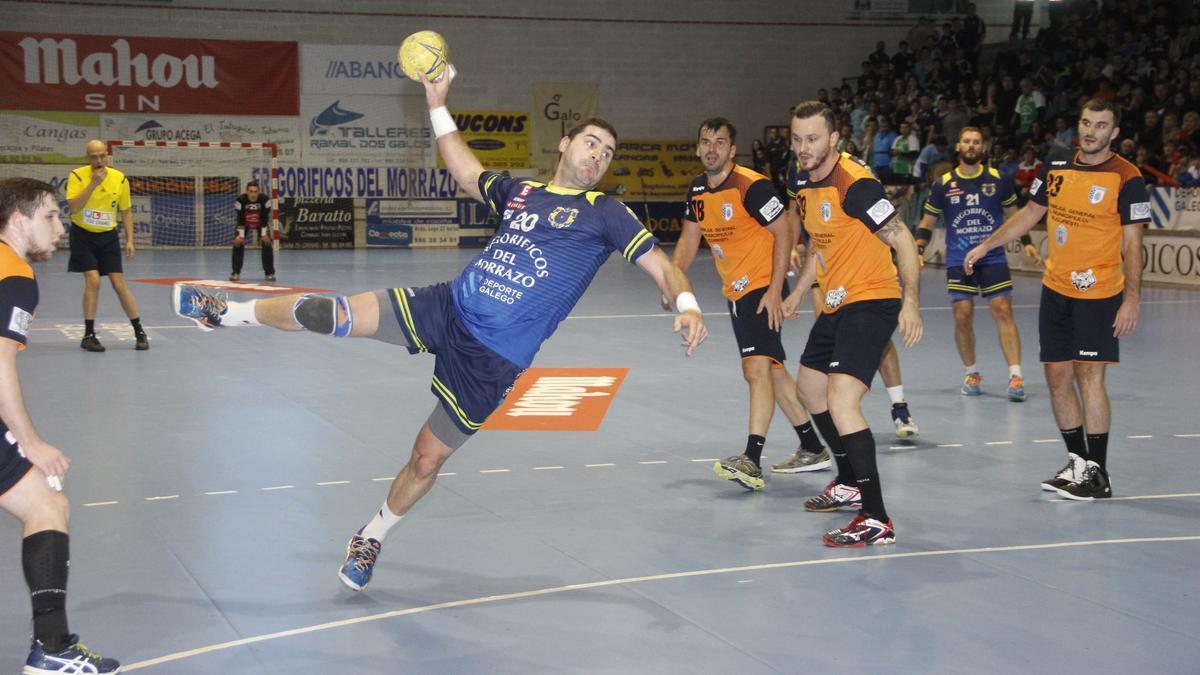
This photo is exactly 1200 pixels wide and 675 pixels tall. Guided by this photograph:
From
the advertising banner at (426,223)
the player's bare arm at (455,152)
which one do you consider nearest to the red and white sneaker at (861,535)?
the player's bare arm at (455,152)

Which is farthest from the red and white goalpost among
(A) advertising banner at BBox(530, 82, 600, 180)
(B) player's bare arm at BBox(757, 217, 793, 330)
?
(B) player's bare arm at BBox(757, 217, 793, 330)

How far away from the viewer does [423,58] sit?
18.9 feet

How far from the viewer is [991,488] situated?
7281 mm

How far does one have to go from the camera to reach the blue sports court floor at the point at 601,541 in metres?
4.68

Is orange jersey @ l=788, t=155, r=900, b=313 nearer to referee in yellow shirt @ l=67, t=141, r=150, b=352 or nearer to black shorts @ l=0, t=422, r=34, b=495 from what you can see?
black shorts @ l=0, t=422, r=34, b=495

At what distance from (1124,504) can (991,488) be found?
2.37ft

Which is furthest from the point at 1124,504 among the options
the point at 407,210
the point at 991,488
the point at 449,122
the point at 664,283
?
the point at 407,210

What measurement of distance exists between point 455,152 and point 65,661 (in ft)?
8.87

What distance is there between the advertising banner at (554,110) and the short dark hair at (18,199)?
2972cm

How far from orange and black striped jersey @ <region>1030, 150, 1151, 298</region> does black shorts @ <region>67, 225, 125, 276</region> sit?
369 inches

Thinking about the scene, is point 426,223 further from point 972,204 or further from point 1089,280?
point 1089,280

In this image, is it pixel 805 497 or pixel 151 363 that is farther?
pixel 151 363

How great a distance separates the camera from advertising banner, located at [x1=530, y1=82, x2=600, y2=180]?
33906mm

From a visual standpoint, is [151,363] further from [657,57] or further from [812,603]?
[657,57]
